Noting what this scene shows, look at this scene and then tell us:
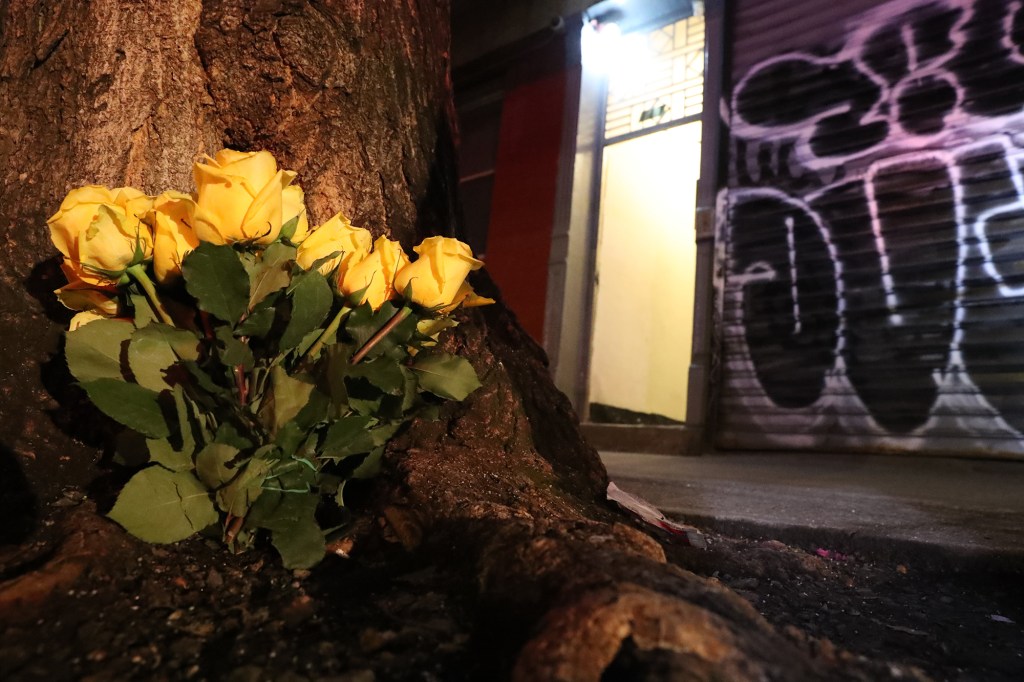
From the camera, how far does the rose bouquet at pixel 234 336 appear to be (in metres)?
0.87

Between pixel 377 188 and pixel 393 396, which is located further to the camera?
pixel 377 188

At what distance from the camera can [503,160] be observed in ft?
24.2

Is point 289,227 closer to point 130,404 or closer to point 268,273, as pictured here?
point 268,273

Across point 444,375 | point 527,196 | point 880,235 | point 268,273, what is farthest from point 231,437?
point 527,196

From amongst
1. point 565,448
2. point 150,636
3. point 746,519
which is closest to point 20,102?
point 150,636

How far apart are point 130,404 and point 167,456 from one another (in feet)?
0.33

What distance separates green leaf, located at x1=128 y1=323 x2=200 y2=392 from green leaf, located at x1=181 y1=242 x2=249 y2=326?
10cm

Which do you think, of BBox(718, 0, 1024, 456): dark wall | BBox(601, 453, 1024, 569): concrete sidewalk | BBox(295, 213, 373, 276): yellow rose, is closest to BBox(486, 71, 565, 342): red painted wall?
BBox(718, 0, 1024, 456): dark wall

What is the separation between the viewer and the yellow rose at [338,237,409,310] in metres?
1.01

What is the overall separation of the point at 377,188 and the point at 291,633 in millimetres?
1123

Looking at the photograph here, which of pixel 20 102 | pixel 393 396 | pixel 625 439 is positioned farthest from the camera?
pixel 625 439

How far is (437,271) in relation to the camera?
1.00 meters

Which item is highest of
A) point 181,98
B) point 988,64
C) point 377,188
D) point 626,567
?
point 988,64

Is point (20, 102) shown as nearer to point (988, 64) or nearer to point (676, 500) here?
point (676, 500)
